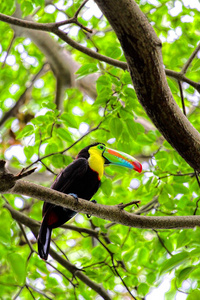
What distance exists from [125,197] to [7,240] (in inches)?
95.7

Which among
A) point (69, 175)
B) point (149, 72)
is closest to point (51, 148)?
point (69, 175)

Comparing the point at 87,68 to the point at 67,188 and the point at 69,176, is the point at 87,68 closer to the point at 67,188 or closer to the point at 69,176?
the point at 69,176

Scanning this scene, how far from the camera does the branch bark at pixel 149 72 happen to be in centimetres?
218

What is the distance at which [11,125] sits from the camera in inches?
267

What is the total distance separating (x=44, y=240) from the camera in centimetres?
355

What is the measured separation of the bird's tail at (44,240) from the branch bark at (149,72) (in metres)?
1.59

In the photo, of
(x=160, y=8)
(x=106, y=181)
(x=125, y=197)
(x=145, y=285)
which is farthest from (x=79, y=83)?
(x=145, y=285)

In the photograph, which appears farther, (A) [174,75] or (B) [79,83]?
(B) [79,83]

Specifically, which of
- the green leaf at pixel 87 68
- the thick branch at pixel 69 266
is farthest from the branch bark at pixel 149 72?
the thick branch at pixel 69 266

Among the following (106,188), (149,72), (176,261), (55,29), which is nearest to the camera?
(176,261)

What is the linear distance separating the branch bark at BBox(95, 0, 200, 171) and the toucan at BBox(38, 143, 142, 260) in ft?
3.84

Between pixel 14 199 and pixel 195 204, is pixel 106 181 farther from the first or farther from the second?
pixel 14 199

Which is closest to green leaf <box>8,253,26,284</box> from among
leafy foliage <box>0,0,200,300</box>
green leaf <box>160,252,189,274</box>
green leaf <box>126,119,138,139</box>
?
leafy foliage <box>0,0,200,300</box>

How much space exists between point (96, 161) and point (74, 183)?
339mm
